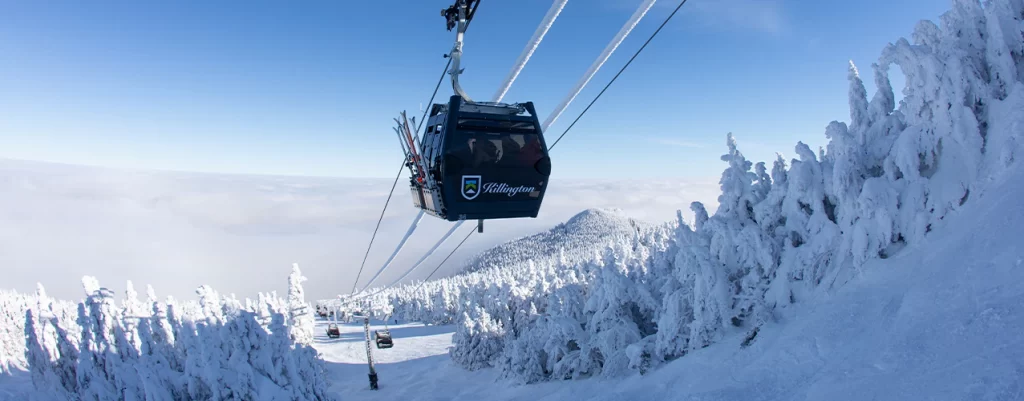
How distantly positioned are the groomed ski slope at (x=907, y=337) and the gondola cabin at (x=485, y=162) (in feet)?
30.2

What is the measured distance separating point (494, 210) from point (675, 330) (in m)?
15.3

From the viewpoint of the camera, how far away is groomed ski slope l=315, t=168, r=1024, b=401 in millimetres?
9078

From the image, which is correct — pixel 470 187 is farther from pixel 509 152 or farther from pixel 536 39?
pixel 536 39

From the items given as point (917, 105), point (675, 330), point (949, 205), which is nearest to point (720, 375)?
point (675, 330)

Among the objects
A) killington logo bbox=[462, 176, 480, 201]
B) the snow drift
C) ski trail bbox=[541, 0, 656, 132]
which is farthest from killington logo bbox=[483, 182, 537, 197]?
the snow drift

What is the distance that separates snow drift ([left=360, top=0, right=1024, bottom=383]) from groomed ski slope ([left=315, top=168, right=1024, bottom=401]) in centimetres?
85

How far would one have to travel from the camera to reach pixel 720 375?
49.7 ft

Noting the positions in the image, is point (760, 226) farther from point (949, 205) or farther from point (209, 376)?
point (209, 376)

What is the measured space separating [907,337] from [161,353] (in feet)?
105

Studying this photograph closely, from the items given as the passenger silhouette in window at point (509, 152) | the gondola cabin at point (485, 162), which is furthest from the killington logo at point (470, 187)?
the passenger silhouette in window at point (509, 152)

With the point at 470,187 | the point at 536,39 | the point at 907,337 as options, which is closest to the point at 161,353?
the point at 470,187

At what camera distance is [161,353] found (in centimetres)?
2331

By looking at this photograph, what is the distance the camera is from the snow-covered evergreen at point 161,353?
19.1 meters

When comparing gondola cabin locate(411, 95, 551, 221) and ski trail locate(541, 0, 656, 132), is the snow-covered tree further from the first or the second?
ski trail locate(541, 0, 656, 132)
